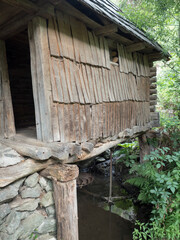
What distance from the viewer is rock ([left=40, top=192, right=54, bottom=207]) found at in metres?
2.65

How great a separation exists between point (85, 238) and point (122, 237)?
905 millimetres

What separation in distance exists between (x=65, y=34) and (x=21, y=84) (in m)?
3.31

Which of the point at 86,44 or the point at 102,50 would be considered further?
the point at 102,50

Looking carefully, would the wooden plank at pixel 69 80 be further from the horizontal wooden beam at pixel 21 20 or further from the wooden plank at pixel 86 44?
the horizontal wooden beam at pixel 21 20

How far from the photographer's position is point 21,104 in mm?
5684

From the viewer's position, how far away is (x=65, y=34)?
9.45ft

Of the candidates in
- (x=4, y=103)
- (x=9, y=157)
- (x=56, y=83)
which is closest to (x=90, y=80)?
(x=56, y=83)

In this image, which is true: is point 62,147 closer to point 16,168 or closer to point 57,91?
point 16,168

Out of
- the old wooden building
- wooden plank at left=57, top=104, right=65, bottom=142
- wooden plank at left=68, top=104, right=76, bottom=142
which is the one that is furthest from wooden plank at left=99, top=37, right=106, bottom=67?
wooden plank at left=57, top=104, right=65, bottom=142

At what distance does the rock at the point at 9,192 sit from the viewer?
87.2 inches

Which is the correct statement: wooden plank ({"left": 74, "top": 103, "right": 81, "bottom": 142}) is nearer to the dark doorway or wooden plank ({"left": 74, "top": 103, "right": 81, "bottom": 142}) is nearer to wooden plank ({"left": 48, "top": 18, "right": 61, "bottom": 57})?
wooden plank ({"left": 48, "top": 18, "right": 61, "bottom": 57})

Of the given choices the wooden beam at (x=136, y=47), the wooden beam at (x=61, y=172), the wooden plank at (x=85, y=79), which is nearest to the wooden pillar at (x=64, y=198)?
the wooden beam at (x=61, y=172)

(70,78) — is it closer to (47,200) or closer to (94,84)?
(94,84)

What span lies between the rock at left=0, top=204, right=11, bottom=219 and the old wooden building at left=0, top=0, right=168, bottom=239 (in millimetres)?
274
